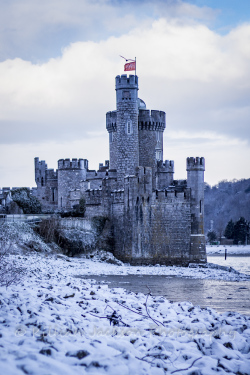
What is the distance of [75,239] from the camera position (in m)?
41.3

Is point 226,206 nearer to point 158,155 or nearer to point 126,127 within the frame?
point 158,155

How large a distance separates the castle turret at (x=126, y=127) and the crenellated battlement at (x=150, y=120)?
2078 mm

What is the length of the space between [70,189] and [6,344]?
42.0m

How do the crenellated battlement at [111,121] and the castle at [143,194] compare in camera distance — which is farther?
the crenellated battlement at [111,121]

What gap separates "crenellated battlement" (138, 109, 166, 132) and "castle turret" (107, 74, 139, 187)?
6.82ft

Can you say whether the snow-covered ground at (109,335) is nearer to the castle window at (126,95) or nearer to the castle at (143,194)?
the castle at (143,194)

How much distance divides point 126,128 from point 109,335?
3143 cm

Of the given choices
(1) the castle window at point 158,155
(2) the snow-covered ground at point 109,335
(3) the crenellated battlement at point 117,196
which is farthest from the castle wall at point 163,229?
(2) the snow-covered ground at point 109,335

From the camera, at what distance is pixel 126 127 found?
1720 inches

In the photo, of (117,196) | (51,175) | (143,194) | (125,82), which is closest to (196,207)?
(143,194)

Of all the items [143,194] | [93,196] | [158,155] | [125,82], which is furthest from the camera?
[158,155]

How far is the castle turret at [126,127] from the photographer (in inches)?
1710

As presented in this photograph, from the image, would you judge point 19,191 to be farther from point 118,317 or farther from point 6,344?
point 6,344

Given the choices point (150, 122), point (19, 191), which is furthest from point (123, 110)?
point (19, 191)
